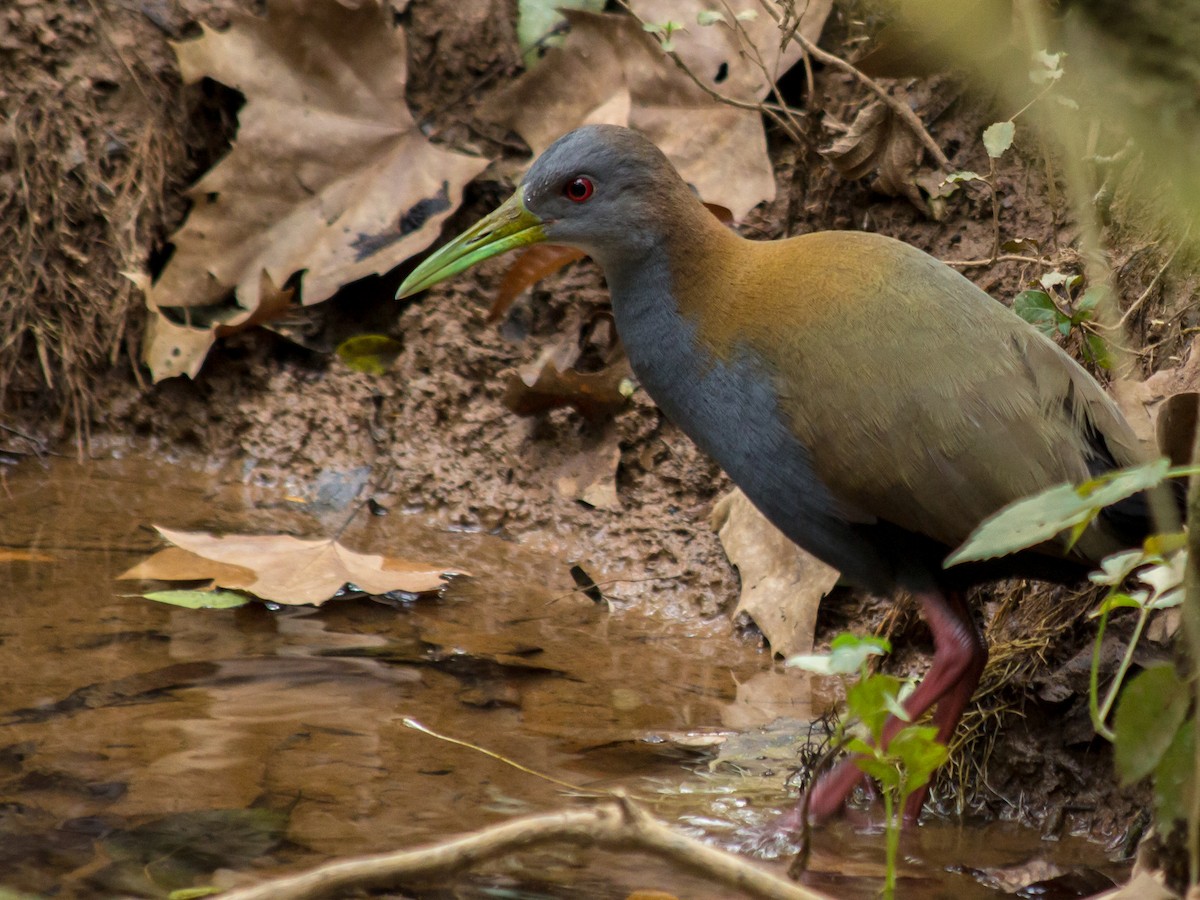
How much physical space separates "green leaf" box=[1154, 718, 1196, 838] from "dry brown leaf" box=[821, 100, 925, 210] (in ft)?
8.77

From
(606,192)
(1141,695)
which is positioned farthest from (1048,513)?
(606,192)

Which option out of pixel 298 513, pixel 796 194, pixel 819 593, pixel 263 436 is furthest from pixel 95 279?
pixel 819 593

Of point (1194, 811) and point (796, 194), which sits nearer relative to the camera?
point (1194, 811)

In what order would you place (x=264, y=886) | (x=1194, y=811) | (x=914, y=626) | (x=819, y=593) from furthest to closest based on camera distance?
(x=819, y=593)
(x=914, y=626)
(x=1194, y=811)
(x=264, y=886)

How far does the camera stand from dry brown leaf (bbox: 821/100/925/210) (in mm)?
4035

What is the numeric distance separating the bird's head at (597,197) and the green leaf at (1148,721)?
184 cm

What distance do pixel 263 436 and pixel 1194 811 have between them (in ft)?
12.5

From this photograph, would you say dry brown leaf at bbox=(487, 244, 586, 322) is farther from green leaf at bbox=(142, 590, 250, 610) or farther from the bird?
green leaf at bbox=(142, 590, 250, 610)

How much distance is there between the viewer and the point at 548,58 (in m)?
4.68

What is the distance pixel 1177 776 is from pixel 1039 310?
5.99ft

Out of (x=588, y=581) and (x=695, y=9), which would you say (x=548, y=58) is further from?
(x=588, y=581)

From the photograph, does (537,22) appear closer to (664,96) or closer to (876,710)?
(664,96)

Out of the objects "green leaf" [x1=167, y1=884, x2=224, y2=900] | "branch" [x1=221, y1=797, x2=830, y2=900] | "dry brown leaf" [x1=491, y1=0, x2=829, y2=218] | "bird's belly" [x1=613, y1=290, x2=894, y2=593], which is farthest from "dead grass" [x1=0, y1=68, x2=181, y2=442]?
"branch" [x1=221, y1=797, x2=830, y2=900]

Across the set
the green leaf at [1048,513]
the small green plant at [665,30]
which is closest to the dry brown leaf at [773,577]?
the small green plant at [665,30]
